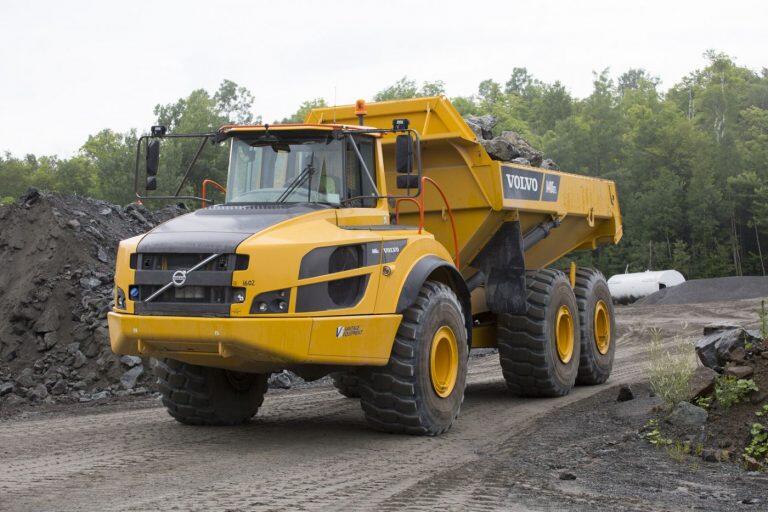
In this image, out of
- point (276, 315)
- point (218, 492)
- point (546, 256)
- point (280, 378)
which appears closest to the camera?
point (218, 492)

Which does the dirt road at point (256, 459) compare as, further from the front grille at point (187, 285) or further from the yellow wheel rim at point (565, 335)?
→ the front grille at point (187, 285)

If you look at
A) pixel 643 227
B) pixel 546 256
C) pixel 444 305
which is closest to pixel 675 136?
pixel 643 227

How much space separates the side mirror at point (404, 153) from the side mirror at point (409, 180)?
113 millimetres

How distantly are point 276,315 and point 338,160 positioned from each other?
1.72m

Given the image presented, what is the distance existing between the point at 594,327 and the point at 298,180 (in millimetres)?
5828

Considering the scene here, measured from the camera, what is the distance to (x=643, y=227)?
58.9 meters

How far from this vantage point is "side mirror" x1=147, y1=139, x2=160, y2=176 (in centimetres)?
852

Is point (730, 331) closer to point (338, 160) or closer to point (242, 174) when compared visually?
point (338, 160)

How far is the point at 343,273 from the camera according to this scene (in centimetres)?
770

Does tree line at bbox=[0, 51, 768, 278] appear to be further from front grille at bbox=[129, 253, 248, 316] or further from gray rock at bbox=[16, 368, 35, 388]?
front grille at bbox=[129, 253, 248, 316]

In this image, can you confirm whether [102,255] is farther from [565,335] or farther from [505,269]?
[565,335]

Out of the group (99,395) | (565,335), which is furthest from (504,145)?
(99,395)

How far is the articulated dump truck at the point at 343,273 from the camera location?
7.38 metres

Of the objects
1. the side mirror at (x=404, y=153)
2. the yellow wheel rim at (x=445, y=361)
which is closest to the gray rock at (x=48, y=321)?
the yellow wheel rim at (x=445, y=361)
